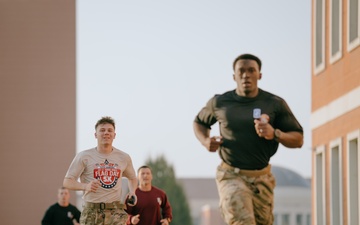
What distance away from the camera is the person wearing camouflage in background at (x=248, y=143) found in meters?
16.9

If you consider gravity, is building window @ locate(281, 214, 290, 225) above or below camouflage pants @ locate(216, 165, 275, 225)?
above

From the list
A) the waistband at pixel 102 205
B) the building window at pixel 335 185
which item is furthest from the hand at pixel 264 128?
the building window at pixel 335 185

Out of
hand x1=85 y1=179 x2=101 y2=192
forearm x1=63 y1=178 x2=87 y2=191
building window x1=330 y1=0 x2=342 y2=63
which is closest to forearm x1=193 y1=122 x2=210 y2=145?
hand x1=85 y1=179 x2=101 y2=192

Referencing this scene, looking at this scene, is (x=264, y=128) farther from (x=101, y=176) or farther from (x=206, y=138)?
(x=101, y=176)

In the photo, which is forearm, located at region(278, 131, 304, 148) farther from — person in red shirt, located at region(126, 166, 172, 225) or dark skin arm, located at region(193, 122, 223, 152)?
person in red shirt, located at region(126, 166, 172, 225)

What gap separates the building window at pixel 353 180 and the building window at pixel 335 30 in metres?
2.40

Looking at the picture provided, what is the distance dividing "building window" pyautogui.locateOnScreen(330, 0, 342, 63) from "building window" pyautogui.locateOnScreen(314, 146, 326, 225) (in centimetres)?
318

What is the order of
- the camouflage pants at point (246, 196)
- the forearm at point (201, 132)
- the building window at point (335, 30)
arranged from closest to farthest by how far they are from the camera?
the camouflage pants at point (246, 196), the forearm at point (201, 132), the building window at point (335, 30)


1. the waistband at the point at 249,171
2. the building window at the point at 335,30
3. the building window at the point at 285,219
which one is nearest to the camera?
the waistband at the point at 249,171

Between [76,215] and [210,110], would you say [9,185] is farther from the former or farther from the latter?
[210,110]

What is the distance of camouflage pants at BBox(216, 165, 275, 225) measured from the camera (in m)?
16.9

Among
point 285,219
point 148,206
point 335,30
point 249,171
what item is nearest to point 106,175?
point 249,171

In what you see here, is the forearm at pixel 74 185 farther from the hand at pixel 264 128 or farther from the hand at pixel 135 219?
the hand at pixel 135 219

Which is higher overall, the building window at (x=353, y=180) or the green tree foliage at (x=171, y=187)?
the green tree foliage at (x=171, y=187)
